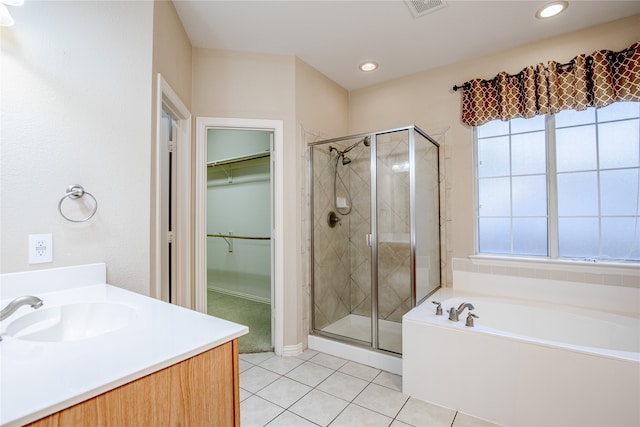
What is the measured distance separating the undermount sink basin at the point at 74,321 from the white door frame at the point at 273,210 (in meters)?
1.20

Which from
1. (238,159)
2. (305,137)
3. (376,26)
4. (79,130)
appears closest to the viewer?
(79,130)

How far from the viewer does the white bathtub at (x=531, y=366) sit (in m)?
1.47

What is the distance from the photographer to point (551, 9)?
2047 millimetres

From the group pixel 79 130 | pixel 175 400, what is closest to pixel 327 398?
pixel 175 400

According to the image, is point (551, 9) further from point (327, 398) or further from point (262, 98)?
point (327, 398)

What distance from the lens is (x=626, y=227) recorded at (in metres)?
2.17

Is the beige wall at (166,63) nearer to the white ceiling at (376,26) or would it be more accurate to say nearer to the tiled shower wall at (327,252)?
the white ceiling at (376,26)

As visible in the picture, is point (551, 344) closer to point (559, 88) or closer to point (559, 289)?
point (559, 289)

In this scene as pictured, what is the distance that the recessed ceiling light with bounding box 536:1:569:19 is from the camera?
200cm

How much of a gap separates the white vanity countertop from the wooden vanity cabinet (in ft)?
0.07

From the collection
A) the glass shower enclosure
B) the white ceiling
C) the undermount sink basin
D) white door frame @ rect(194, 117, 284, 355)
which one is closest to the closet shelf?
white door frame @ rect(194, 117, 284, 355)

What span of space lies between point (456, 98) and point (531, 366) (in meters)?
2.27

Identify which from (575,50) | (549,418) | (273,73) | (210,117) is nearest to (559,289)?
(549,418)

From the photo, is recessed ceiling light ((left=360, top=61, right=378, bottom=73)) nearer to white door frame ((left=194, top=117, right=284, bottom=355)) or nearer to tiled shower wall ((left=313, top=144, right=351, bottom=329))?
tiled shower wall ((left=313, top=144, right=351, bottom=329))
